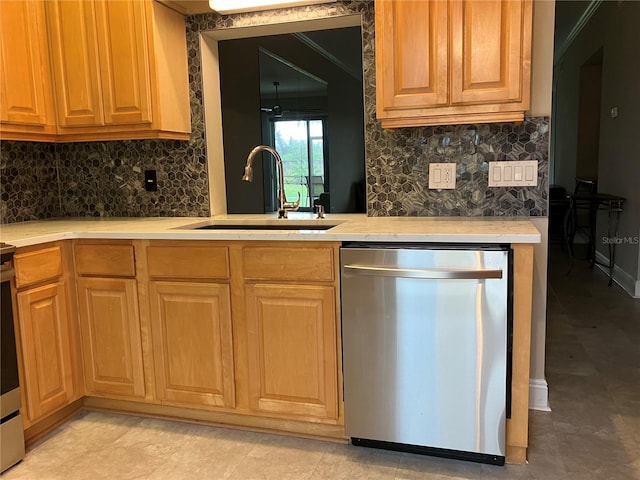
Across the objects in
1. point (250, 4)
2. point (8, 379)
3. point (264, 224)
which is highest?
point (250, 4)

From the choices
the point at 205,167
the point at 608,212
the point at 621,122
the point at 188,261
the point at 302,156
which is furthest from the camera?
the point at 608,212

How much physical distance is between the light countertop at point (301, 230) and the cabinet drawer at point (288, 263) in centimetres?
5

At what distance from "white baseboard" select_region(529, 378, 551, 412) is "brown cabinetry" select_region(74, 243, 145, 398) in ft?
5.92

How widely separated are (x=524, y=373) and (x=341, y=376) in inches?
27.3

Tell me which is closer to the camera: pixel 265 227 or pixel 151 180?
pixel 265 227

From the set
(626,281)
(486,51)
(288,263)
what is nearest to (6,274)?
(288,263)

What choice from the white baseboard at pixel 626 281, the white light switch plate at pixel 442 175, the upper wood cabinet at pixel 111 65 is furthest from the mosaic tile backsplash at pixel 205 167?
the white baseboard at pixel 626 281

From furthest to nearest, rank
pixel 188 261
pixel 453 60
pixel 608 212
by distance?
pixel 608 212 → pixel 188 261 → pixel 453 60

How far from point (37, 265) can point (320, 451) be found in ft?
4.66

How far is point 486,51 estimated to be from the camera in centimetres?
212

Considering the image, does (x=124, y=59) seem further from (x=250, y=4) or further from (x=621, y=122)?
(x=621, y=122)

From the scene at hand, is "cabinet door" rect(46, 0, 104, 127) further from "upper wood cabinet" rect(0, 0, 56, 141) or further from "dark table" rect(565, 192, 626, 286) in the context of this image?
"dark table" rect(565, 192, 626, 286)

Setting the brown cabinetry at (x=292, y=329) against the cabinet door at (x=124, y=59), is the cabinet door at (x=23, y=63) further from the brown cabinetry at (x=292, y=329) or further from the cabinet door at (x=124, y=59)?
the brown cabinetry at (x=292, y=329)

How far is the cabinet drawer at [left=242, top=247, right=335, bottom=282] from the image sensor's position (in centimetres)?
209
